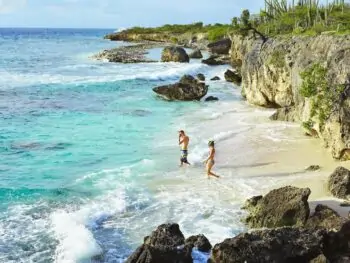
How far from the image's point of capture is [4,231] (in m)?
13.6

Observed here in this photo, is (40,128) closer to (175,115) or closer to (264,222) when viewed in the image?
(175,115)

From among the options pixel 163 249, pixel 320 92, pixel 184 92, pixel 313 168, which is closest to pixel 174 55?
pixel 184 92

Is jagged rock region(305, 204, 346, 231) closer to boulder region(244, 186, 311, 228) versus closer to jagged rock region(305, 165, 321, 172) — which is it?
boulder region(244, 186, 311, 228)

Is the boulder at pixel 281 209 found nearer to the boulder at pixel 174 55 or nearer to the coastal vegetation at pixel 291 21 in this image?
the coastal vegetation at pixel 291 21

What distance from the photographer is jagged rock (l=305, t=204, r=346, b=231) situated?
11.6m

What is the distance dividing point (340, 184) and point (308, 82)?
5661 mm

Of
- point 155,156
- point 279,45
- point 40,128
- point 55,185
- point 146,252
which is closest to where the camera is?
point 146,252

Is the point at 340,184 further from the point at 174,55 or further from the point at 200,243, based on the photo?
the point at 174,55

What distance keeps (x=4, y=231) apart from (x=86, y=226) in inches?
84.4

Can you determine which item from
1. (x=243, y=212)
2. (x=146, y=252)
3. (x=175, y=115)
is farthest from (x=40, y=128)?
(x=146, y=252)

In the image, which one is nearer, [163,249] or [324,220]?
[163,249]

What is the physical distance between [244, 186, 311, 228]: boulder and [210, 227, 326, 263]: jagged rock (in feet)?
7.34

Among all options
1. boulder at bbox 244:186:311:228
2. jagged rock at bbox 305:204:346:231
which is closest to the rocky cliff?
boulder at bbox 244:186:311:228

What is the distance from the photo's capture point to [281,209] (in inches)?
515
